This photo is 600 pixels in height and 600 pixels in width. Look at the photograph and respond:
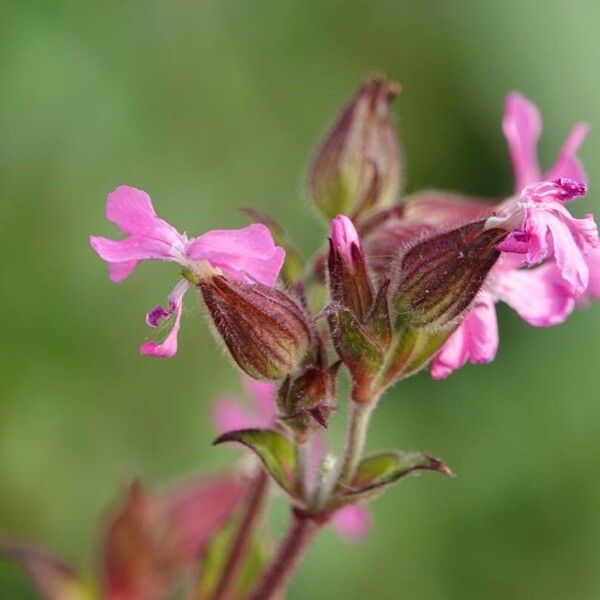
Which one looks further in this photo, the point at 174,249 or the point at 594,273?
the point at 594,273

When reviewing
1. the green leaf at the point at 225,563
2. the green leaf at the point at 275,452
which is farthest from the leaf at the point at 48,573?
the green leaf at the point at 275,452

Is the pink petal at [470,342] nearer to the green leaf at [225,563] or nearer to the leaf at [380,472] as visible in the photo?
the leaf at [380,472]

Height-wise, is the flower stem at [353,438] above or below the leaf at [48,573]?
above

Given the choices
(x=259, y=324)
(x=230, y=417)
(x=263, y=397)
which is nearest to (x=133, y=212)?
(x=259, y=324)

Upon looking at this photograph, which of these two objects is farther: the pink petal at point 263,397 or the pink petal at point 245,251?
the pink petal at point 263,397

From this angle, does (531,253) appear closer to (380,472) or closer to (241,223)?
(380,472)

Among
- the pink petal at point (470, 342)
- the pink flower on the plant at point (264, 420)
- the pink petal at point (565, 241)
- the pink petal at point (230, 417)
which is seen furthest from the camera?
the pink petal at point (230, 417)

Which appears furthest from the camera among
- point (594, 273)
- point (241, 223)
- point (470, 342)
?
point (241, 223)

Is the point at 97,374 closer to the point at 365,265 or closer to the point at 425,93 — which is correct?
the point at 425,93
